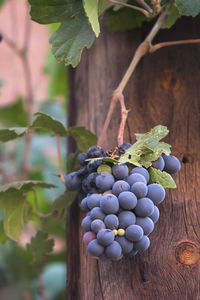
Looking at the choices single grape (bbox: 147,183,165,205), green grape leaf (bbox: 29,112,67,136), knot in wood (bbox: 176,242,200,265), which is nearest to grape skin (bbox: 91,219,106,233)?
single grape (bbox: 147,183,165,205)

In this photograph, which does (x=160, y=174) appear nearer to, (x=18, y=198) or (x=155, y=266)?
(x=155, y=266)

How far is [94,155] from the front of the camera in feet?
2.64

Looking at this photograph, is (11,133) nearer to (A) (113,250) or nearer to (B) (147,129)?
(B) (147,129)

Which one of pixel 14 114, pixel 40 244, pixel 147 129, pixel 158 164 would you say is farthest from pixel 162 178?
pixel 14 114

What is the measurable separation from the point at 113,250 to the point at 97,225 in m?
0.05

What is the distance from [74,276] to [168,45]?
649 millimetres

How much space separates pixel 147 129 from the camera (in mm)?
1037

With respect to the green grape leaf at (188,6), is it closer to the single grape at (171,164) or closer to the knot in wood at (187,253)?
the single grape at (171,164)

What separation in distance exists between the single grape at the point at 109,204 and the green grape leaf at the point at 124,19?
62 centimetres

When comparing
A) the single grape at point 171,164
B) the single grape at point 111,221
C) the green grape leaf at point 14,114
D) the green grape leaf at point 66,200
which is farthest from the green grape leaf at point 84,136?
the green grape leaf at point 14,114

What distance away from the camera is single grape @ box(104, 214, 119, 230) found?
682mm

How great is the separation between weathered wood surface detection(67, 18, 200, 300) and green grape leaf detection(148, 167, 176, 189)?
0.47 feet

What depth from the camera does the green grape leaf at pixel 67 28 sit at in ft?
2.97

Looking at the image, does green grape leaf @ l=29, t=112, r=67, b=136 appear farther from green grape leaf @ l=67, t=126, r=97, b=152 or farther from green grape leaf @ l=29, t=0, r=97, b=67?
green grape leaf @ l=29, t=0, r=97, b=67
